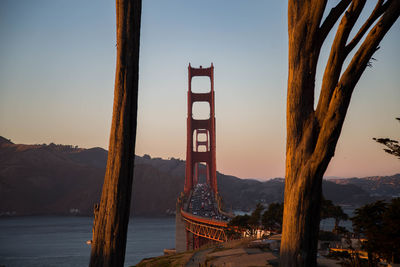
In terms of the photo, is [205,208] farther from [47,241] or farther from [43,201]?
[43,201]

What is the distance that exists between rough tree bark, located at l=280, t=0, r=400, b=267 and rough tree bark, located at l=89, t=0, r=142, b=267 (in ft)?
4.97

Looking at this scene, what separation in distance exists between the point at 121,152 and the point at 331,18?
237cm

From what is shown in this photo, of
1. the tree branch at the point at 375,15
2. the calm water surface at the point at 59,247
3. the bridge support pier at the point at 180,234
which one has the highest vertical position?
the tree branch at the point at 375,15

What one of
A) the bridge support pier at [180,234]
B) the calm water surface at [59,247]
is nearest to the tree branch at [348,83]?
the bridge support pier at [180,234]

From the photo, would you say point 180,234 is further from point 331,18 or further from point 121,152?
point 331,18

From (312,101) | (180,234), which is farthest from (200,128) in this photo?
(312,101)

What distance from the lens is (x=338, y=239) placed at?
26.8 m

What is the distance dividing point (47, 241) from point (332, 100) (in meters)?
104

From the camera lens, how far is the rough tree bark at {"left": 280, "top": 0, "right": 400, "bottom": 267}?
3.54m

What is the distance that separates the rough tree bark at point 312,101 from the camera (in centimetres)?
354

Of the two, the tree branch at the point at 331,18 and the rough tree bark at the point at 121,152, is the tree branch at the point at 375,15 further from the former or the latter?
the rough tree bark at the point at 121,152

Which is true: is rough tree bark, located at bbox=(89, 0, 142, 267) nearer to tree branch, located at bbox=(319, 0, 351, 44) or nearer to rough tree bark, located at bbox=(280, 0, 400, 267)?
rough tree bark, located at bbox=(280, 0, 400, 267)

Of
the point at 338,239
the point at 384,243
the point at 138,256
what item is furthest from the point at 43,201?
the point at 384,243

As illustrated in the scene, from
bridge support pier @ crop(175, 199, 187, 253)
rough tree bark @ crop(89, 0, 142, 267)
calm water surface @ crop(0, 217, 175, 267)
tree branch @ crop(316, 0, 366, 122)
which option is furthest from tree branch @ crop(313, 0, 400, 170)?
calm water surface @ crop(0, 217, 175, 267)
